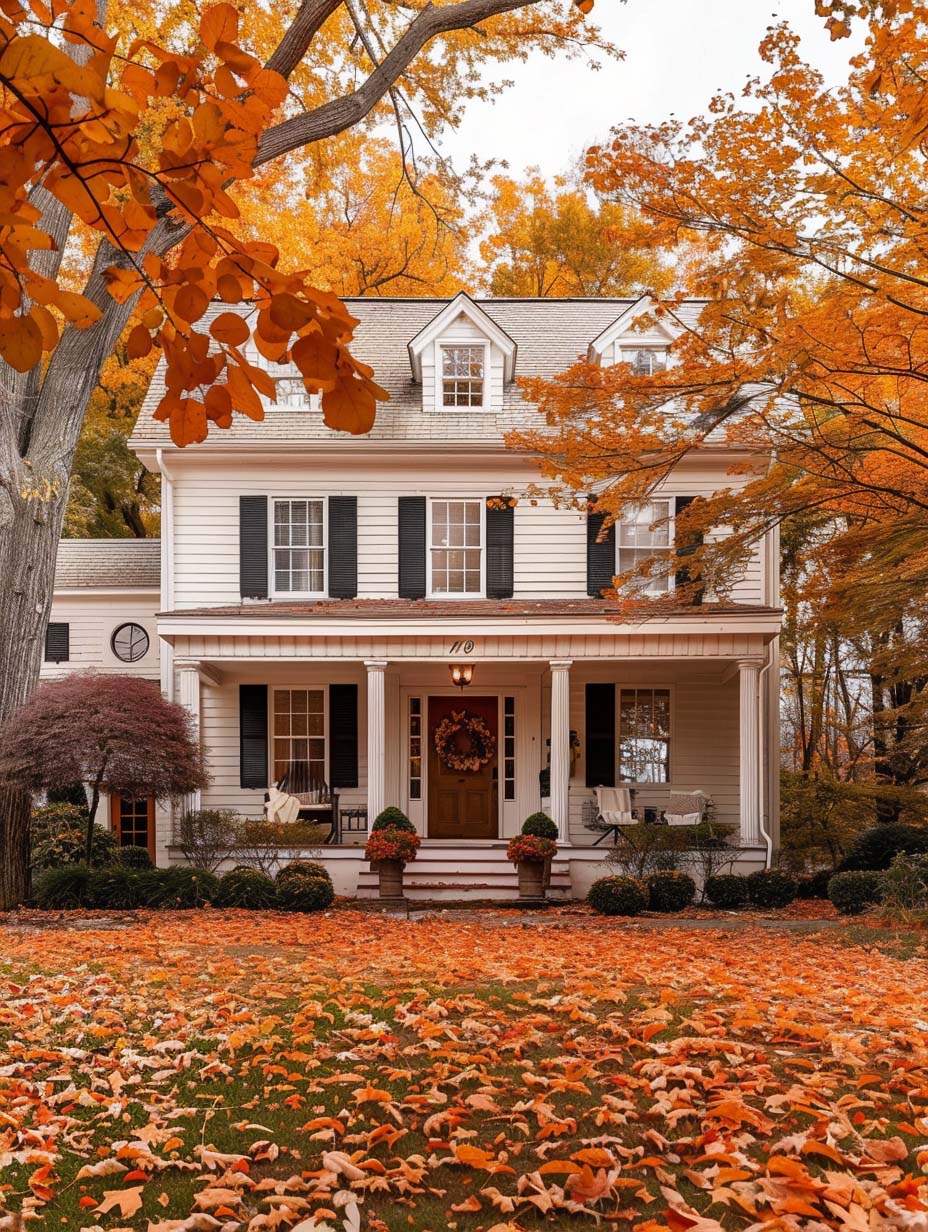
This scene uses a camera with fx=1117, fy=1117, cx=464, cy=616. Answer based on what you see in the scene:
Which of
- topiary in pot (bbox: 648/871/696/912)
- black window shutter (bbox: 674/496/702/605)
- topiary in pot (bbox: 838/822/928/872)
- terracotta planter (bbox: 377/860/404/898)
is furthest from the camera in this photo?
black window shutter (bbox: 674/496/702/605)

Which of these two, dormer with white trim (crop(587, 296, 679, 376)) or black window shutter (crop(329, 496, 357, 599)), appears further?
dormer with white trim (crop(587, 296, 679, 376))

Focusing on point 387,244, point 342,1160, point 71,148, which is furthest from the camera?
point 387,244

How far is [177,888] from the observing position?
12656 millimetres

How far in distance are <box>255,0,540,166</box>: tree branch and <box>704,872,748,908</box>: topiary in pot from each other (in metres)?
9.98

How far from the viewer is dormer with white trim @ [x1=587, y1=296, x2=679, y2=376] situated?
17.1m

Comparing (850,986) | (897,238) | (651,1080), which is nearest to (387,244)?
(897,238)

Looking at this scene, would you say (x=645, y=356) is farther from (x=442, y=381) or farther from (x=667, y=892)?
(x=667, y=892)

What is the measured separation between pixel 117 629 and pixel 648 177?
40.7 feet

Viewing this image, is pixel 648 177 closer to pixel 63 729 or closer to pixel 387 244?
pixel 63 729

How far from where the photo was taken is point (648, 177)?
912 centimetres

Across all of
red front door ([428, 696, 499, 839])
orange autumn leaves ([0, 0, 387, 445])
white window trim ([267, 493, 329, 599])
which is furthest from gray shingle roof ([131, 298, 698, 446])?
orange autumn leaves ([0, 0, 387, 445])

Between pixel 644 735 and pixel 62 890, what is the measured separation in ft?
29.7

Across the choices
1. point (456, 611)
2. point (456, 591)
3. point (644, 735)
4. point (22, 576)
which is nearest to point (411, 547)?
point (456, 591)

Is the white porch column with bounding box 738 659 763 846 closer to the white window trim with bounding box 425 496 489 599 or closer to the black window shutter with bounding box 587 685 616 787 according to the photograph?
the black window shutter with bounding box 587 685 616 787
